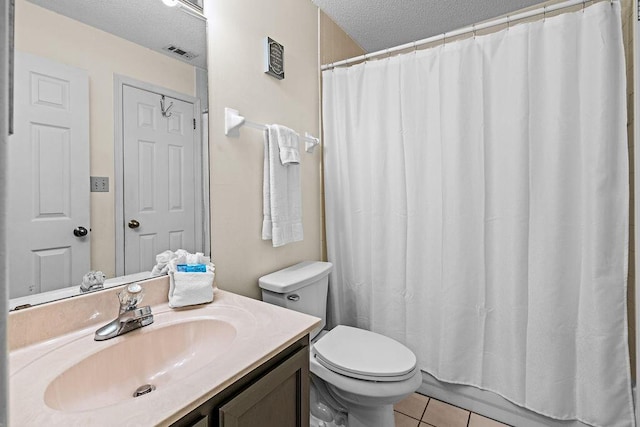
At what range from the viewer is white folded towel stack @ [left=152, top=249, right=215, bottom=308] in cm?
105

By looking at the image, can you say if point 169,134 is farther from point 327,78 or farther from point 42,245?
point 327,78

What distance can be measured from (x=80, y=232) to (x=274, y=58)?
1.15 m

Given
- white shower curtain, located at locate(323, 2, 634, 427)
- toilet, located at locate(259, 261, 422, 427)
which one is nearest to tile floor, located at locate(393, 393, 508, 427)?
white shower curtain, located at locate(323, 2, 634, 427)

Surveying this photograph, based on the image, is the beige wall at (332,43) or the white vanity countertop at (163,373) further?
the beige wall at (332,43)

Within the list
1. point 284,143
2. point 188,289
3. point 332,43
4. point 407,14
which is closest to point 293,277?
point 188,289

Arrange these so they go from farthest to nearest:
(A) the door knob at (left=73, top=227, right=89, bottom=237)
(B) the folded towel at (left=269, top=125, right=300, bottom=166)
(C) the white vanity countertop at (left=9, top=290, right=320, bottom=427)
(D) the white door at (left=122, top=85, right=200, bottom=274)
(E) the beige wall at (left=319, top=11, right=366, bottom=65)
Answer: (E) the beige wall at (left=319, top=11, right=366, bottom=65) → (B) the folded towel at (left=269, top=125, right=300, bottom=166) → (D) the white door at (left=122, top=85, right=200, bottom=274) → (A) the door knob at (left=73, top=227, right=89, bottom=237) → (C) the white vanity countertop at (left=9, top=290, right=320, bottom=427)

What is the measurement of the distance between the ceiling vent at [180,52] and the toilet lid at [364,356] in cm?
127

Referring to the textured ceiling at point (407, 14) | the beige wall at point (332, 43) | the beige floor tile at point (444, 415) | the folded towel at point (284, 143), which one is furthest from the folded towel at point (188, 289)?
the textured ceiling at point (407, 14)

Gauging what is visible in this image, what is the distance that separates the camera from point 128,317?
35.1 inches

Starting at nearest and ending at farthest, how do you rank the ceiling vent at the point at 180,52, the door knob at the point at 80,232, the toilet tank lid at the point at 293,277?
1. the door knob at the point at 80,232
2. the ceiling vent at the point at 180,52
3. the toilet tank lid at the point at 293,277

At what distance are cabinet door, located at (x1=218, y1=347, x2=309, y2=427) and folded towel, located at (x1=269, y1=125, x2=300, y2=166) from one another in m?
0.89

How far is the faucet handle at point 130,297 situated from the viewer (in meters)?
0.91

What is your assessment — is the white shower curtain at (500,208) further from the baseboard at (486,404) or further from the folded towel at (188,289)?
the folded towel at (188,289)

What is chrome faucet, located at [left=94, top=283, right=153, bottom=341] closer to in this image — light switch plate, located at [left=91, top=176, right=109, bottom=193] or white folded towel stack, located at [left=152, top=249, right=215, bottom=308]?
white folded towel stack, located at [left=152, top=249, right=215, bottom=308]
